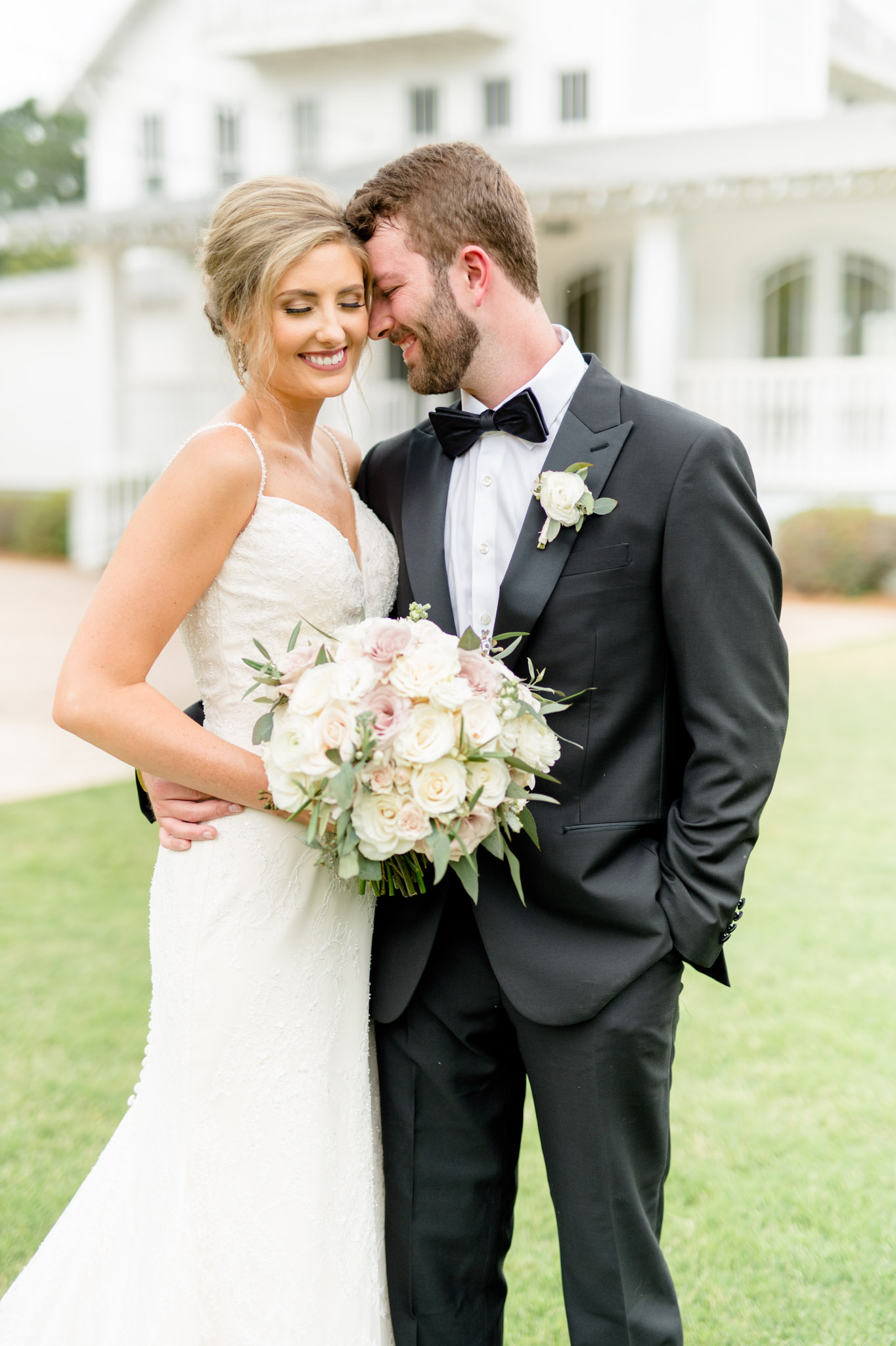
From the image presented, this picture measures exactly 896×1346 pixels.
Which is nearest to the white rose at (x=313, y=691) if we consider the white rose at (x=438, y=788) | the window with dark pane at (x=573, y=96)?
the white rose at (x=438, y=788)

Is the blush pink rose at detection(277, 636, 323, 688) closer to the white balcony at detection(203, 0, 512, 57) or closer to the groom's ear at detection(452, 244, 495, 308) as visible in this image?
the groom's ear at detection(452, 244, 495, 308)

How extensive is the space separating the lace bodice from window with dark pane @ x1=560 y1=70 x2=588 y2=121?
20.1 meters

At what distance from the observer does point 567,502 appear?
8.21 feet

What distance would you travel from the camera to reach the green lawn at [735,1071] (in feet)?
11.7

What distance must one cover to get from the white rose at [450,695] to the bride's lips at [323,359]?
0.92 metres

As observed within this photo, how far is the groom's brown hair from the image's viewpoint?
273 cm

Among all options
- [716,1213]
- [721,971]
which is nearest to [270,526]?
[721,971]

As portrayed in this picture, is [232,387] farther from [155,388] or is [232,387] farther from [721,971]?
[721,971]

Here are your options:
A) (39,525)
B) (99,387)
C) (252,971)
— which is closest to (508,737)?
(252,971)

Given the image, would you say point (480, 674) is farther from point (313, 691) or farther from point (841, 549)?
point (841, 549)

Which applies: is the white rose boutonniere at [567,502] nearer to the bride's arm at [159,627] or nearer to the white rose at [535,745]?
the white rose at [535,745]

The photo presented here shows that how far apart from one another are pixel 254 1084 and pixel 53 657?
10.3m

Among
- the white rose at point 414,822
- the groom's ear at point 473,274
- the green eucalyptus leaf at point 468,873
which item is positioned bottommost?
the green eucalyptus leaf at point 468,873

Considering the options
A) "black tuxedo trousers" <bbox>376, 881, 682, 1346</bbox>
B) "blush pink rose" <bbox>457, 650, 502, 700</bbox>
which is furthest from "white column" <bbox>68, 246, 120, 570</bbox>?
"blush pink rose" <bbox>457, 650, 502, 700</bbox>
